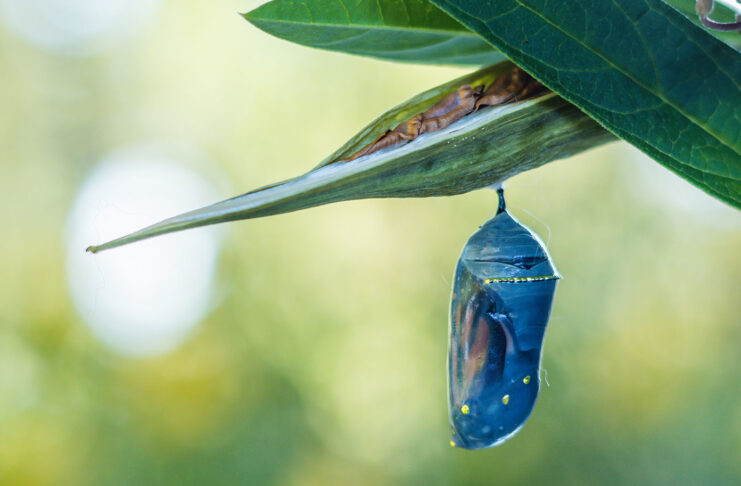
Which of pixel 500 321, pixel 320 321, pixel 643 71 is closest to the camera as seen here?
pixel 643 71

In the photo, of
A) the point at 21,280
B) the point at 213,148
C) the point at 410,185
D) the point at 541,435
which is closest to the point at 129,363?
the point at 21,280

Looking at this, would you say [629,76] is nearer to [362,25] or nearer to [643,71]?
[643,71]

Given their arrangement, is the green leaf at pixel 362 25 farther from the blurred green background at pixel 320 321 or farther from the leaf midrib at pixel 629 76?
the blurred green background at pixel 320 321

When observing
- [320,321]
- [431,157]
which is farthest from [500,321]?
[320,321]

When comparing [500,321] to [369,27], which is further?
[500,321]

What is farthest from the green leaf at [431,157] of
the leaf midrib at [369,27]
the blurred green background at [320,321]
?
the blurred green background at [320,321]

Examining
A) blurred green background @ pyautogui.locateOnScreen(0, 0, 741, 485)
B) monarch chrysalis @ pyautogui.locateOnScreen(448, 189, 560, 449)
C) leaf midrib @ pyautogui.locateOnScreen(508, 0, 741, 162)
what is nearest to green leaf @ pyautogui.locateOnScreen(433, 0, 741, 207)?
leaf midrib @ pyautogui.locateOnScreen(508, 0, 741, 162)

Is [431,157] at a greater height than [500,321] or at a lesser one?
greater
